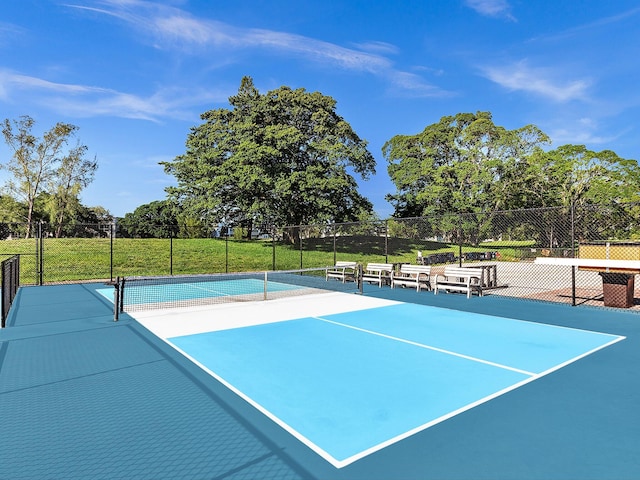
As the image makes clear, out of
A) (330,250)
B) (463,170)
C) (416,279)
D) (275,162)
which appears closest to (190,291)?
(416,279)

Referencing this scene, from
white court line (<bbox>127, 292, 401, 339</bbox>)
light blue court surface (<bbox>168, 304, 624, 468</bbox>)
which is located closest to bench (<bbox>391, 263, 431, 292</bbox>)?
white court line (<bbox>127, 292, 401, 339</bbox>)

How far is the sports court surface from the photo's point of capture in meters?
3.33

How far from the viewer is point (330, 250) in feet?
101

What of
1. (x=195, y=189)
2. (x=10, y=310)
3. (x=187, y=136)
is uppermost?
(x=187, y=136)

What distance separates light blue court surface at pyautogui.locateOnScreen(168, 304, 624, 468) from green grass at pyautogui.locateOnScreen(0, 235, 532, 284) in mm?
11328

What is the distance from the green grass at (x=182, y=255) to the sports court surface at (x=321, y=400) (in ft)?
39.7

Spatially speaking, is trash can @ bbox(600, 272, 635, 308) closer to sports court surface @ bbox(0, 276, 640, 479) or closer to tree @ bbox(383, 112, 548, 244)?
sports court surface @ bbox(0, 276, 640, 479)

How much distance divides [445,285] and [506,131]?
101 ft

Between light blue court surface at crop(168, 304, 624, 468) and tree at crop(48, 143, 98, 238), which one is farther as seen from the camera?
tree at crop(48, 143, 98, 238)

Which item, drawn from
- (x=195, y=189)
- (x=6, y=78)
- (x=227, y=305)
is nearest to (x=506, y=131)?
(x=195, y=189)

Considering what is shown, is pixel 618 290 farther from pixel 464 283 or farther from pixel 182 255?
pixel 182 255

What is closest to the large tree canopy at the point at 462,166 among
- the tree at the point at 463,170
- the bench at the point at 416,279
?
the tree at the point at 463,170

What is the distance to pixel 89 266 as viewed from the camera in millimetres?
22750

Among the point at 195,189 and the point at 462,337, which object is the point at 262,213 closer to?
the point at 195,189
